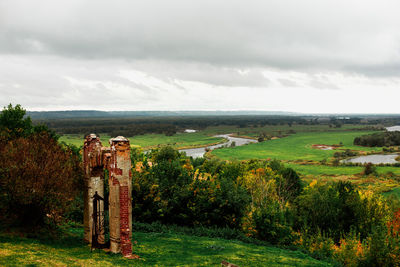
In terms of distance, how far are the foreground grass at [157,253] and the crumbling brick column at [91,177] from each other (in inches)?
44.2

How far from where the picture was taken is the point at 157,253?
18312 millimetres

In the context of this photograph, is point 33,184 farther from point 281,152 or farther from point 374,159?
point 374,159

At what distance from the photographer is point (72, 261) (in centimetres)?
1406

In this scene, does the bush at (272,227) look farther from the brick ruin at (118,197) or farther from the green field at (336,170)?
the green field at (336,170)

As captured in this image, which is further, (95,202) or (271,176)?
(271,176)

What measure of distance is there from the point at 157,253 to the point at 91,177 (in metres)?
6.29

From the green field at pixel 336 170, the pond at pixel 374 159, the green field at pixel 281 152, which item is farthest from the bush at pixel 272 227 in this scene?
the pond at pixel 374 159

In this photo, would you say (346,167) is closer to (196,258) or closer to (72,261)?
(196,258)

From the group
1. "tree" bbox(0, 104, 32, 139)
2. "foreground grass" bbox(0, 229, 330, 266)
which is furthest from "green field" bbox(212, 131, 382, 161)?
"foreground grass" bbox(0, 229, 330, 266)

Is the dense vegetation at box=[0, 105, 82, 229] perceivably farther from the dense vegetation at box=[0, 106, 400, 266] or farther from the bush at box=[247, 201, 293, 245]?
the bush at box=[247, 201, 293, 245]

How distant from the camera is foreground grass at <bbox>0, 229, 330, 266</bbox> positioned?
13.9m

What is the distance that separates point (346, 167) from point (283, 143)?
59.4 meters

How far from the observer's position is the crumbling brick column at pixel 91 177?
57.8ft

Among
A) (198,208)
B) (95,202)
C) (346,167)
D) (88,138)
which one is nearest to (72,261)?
(95,202)
